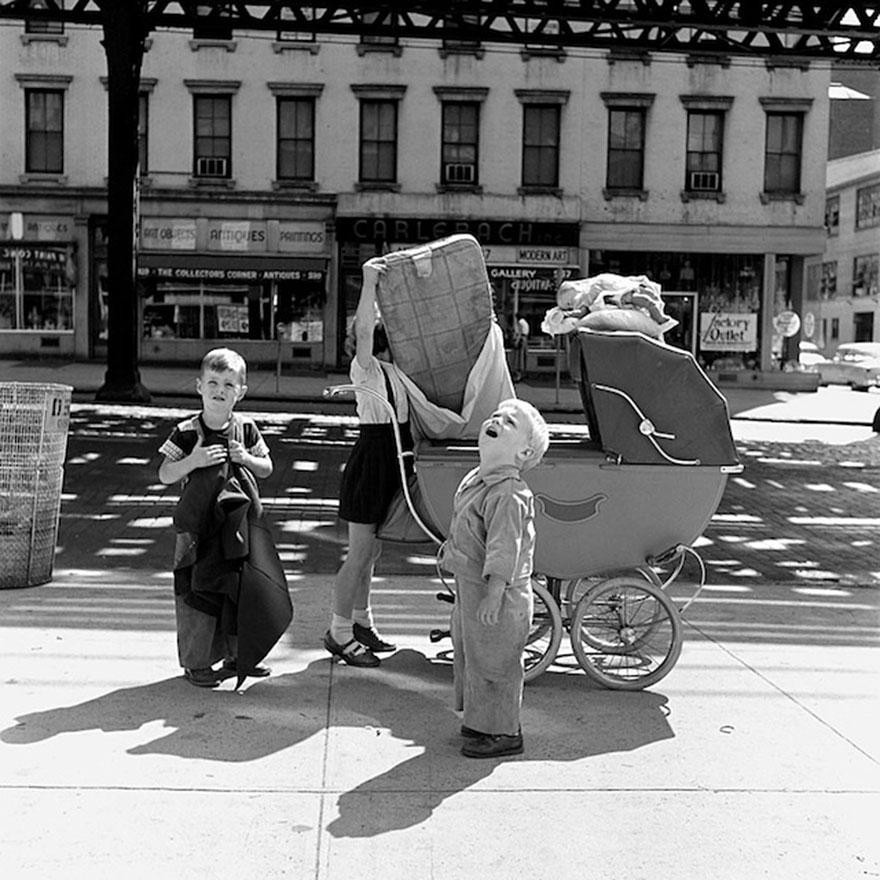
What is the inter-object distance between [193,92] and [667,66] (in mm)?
12313

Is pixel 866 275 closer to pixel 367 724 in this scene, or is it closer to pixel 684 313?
pixel 684 313

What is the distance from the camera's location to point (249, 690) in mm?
5609

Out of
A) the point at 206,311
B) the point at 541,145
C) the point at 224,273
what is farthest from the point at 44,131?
the point at 541,145

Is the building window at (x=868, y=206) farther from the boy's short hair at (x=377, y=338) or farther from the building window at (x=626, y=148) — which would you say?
the boy's short hair at (x=377, y=338)

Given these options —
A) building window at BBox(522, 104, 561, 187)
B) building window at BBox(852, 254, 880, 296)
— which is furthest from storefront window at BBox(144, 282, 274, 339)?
building window at BBox(852, 254, 880, 296)

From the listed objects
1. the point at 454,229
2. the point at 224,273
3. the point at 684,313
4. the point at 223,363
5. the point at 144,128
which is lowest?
the point at 223,363

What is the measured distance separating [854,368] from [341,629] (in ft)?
108

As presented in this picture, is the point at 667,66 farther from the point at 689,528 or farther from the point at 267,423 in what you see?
the point at 689,528

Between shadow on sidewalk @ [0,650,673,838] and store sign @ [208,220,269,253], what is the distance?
27.9m

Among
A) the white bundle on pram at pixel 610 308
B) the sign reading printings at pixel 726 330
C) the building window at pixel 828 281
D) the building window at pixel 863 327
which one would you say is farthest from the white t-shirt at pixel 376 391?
A: the building window at pixel 828 281

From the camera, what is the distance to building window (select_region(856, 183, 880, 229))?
59.0 metres

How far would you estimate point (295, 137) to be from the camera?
33.2 meters

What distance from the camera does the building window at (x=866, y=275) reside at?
58375mm

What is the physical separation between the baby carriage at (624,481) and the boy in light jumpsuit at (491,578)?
2.71 ft
